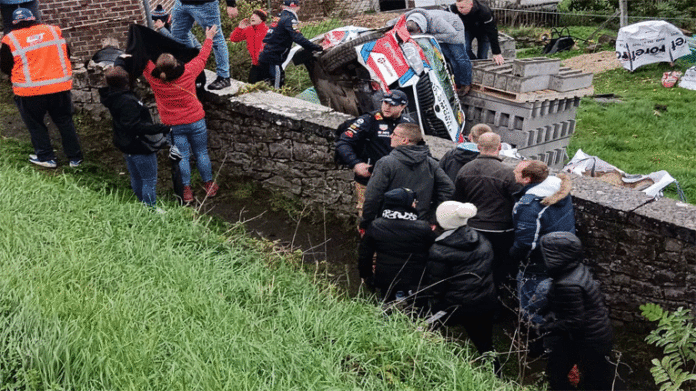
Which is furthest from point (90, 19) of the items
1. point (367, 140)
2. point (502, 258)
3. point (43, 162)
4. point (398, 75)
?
point (502, 258)

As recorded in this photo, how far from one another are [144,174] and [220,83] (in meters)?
1.66

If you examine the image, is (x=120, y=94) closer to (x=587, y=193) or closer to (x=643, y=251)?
(x=587, y=193)

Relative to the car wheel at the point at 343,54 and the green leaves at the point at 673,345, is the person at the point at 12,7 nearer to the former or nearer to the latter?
the car wheel at the point at 343,54

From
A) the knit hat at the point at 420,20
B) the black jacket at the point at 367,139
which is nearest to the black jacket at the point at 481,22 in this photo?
the knit hat at the point at 420,20

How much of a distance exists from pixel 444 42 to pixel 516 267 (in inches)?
148

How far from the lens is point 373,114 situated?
675 centimetres

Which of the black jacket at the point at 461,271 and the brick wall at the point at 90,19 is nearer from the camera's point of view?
the black jacket at the point at 461,271

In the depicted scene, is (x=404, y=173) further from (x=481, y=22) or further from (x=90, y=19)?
(x=90, y=19)

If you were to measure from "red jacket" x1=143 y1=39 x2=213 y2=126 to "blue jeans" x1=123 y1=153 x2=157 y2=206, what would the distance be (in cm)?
47

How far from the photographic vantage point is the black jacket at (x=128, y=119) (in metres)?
6.79

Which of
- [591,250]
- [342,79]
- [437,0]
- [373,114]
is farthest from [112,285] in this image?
[437,0]

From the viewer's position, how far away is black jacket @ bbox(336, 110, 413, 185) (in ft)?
21.9

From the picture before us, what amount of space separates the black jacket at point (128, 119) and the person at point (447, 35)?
3579 millimetres

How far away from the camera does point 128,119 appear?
268 inches
